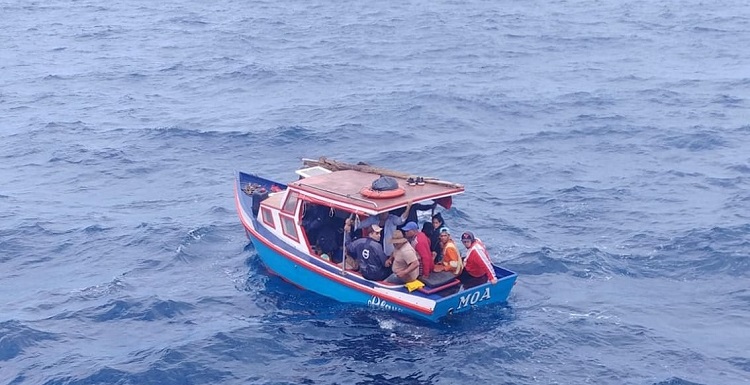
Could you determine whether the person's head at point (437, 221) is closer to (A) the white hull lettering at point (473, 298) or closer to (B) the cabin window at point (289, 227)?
(A) the white hull lettering at point (473, 298)

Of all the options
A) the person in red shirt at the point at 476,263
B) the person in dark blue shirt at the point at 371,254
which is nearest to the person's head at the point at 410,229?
the person in dark blue shirt at the point at 371,254

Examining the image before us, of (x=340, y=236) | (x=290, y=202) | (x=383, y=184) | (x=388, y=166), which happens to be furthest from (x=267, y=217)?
(x=388, y=166)

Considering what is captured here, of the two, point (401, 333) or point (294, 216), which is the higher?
point (294, 216)

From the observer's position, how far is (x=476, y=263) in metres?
23.6

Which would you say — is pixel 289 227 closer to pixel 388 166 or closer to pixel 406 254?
pixel 406 254

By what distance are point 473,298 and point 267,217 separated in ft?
22.2

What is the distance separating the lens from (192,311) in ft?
81.7

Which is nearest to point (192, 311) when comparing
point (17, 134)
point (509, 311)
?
point (509, 311)

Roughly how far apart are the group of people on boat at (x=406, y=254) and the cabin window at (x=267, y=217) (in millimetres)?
3149

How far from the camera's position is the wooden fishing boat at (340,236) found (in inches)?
916

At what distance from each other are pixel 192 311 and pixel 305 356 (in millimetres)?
4255

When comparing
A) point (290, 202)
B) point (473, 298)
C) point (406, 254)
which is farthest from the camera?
point (290, 202)

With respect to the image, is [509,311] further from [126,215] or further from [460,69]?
[460,69]

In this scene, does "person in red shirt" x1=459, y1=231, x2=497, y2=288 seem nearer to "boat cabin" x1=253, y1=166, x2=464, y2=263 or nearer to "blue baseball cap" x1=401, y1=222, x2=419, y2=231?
"blue baseball cap" x1=401, y1=222, x2=419, y2=231
